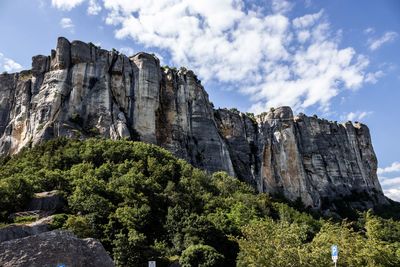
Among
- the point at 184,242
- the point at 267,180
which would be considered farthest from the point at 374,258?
the point at 267,180

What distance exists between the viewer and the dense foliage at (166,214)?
88.4 ft

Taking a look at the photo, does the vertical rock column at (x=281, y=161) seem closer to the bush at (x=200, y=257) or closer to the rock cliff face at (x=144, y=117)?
the rock cliff face at (x=144, y=117)

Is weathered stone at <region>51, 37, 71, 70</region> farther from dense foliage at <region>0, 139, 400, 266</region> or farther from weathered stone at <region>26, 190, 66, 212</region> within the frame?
weathered stone at <region>26, 190, 66, 212</region>

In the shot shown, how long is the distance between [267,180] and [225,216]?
42.0m

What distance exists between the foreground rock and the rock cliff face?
154 ft

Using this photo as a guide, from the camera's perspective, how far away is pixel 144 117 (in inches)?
2734

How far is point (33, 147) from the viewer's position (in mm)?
60219

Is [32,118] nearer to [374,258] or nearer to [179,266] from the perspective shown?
[179,266]

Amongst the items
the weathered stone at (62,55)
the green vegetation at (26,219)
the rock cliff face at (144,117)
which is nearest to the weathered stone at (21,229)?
the green vegetation at (26,219)

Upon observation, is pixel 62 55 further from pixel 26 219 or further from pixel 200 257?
pixel 200 257

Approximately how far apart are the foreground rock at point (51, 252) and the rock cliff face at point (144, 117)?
47.0 metres

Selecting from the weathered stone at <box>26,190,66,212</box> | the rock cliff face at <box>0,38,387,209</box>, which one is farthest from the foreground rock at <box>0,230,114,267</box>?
the rock cliff face at <box>0,38,387,209</box>

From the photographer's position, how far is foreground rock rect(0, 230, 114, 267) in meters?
16.4

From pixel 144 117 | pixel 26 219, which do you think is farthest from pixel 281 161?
pixel 26 219
